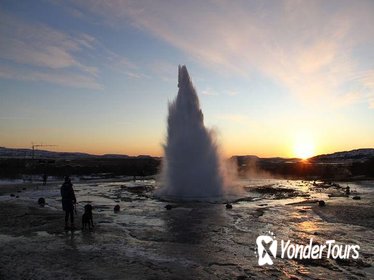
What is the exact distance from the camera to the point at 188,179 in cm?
3170

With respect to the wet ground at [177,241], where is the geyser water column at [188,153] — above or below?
above

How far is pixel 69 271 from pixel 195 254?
3.71m

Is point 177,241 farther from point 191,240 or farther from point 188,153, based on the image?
point 188,153

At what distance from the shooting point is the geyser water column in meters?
31.5

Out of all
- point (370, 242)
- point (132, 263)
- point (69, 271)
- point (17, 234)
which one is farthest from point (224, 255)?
point (17, 234)

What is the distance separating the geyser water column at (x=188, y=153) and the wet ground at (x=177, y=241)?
7.36m

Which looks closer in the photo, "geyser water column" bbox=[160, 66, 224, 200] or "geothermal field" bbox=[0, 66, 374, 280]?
"geothermal field" bbox=[0, 66, 374, 280]

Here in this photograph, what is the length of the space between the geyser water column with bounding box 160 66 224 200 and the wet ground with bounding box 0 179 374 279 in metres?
7.36

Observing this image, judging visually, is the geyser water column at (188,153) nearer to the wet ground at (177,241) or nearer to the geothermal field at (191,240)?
the geothermal field at (191,240)

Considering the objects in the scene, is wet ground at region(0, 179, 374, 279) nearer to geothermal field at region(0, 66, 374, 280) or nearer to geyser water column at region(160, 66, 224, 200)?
geothermal field at region(0, 66, 374, 280)

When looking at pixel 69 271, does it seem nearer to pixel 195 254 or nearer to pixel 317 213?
pixel 195 254

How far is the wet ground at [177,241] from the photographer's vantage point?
10219 millimetres

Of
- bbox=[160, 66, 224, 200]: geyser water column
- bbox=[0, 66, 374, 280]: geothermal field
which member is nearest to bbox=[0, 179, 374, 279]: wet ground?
bbox=[0, 66, 374, 280]: geothermal field

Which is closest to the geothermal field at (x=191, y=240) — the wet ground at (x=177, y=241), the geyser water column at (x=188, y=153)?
the wet ground at (x=177, y=241)
